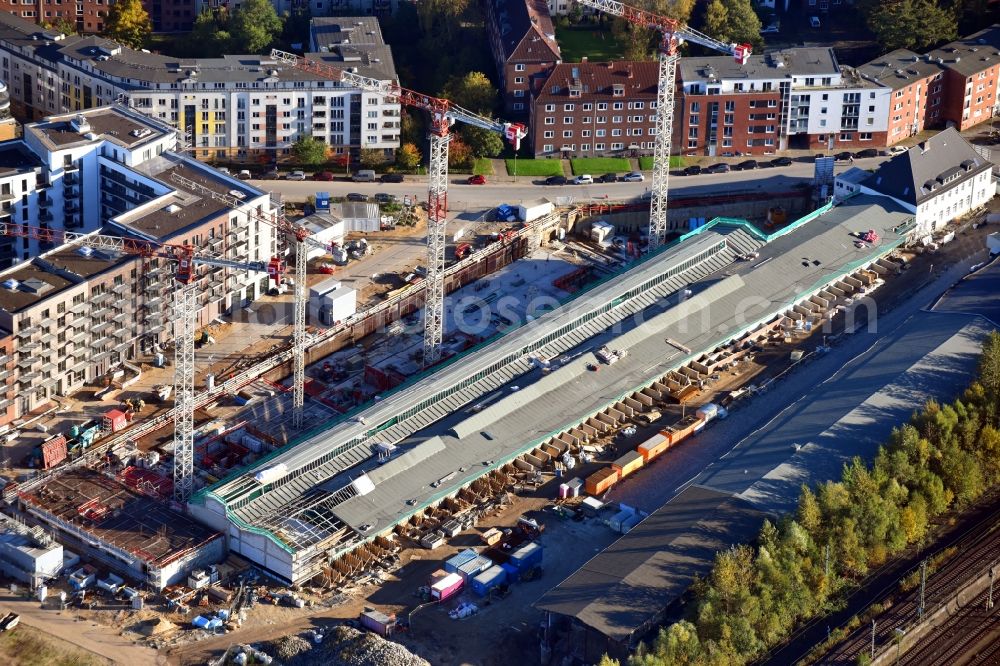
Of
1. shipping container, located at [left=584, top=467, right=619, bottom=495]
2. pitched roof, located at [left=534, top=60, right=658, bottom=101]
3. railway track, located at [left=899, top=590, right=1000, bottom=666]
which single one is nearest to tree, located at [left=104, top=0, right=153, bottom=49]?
pitched roof, located at [left=534, top=60, right=658, bottom=101]

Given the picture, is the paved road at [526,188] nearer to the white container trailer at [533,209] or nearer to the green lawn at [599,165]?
the green lawn at [599,165]

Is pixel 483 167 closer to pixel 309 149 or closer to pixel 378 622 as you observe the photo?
pixel 309 149

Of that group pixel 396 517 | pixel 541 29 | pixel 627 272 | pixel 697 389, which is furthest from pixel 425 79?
pixel 396 517

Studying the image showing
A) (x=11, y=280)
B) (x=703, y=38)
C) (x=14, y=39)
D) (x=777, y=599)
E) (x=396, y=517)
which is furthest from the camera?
(x=14, y=39)

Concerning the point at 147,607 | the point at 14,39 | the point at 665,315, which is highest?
the point at 14,39

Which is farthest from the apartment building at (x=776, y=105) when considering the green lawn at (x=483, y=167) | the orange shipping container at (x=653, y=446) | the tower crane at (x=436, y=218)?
the orange shipping container at (x=653, y=446)

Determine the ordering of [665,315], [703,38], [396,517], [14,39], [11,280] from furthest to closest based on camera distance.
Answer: [14,39] → [703,38] → [665,315] → [11,280] → [396,517]

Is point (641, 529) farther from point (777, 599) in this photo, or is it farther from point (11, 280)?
point (11, 280)

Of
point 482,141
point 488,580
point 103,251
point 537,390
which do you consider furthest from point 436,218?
point 482,141
